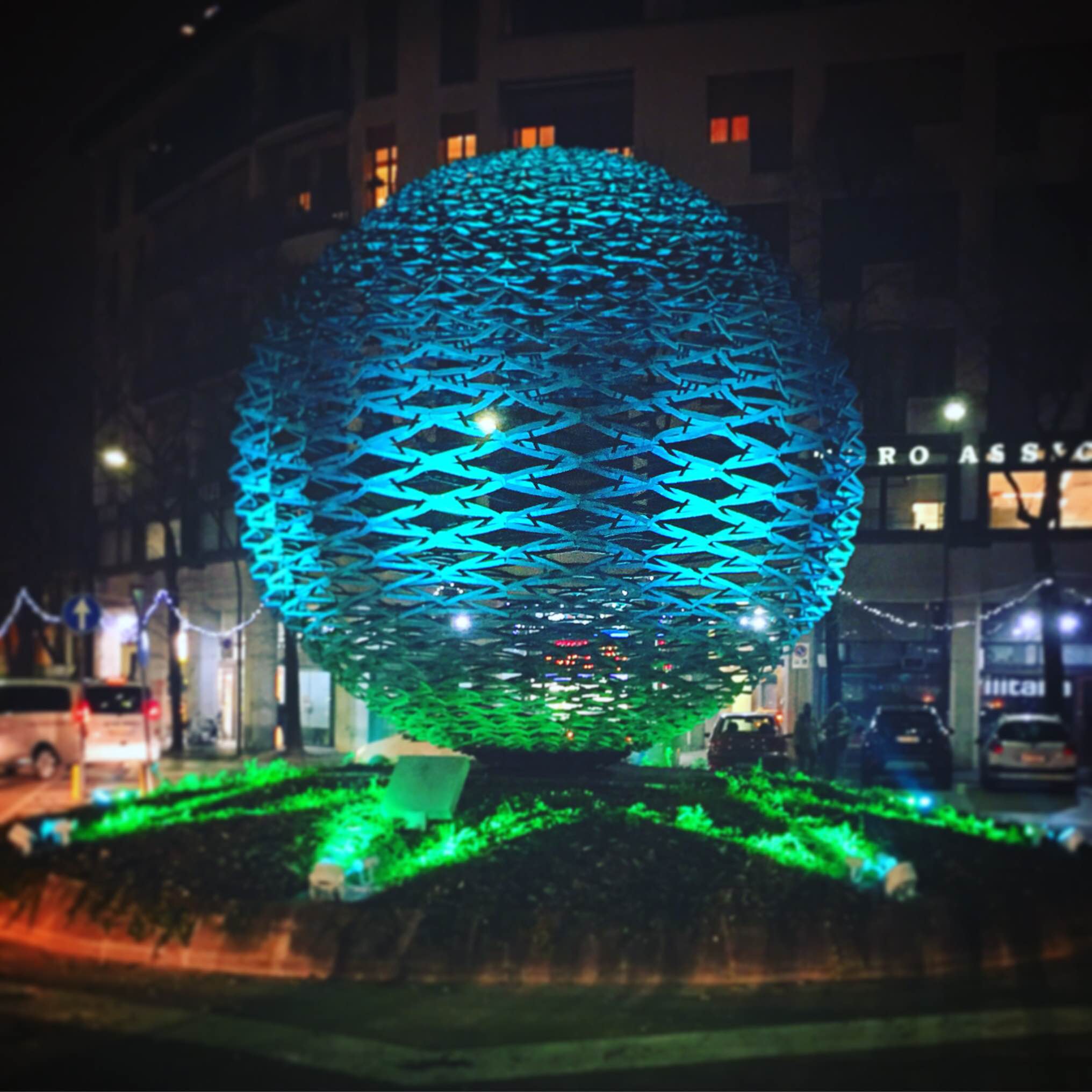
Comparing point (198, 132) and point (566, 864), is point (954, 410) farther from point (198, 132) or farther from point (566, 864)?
point (198, 132)

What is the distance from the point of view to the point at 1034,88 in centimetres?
3105

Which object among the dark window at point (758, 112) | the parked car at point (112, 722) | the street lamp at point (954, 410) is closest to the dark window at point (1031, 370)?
the street lamp at point (954, 410)

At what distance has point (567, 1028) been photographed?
26.5ft

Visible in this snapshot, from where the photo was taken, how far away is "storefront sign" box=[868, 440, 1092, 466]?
3014cm

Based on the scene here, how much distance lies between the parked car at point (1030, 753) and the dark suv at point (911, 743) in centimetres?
76

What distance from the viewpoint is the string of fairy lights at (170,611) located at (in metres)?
32.7

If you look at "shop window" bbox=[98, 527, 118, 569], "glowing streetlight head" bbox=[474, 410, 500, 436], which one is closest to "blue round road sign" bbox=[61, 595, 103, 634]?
"glowing streetlight head" bbox=[474, 410, 500, 436]

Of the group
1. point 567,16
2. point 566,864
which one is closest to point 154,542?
point 567,16

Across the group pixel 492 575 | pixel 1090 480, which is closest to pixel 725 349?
pixel 492 575

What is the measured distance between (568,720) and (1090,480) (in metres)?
22.1

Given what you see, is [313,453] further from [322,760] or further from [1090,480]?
[1090,480]

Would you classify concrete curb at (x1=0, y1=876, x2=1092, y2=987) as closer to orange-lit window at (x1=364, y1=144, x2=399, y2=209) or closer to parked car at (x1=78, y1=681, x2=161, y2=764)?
parked car at (x1=78, y1=681, x2=161, y2=764)

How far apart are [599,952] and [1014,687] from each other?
2378 centimetres

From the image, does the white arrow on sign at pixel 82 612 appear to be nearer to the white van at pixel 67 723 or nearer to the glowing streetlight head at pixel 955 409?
the white van at pixel 67 723
